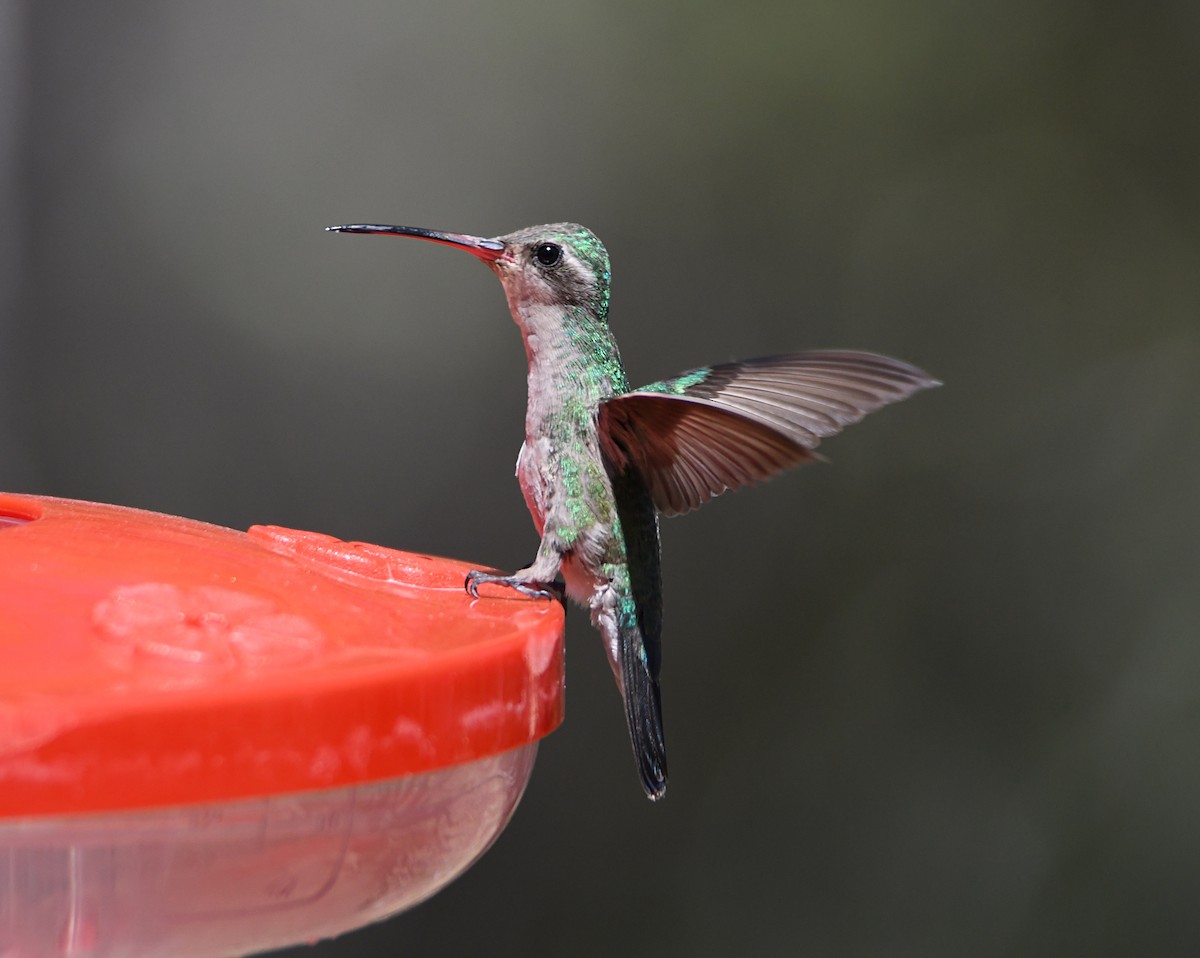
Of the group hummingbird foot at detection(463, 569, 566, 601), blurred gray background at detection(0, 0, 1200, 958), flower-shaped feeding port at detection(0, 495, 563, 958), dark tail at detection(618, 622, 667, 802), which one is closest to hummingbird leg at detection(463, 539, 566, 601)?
hummingbird foot at detection(463, 569, 566, 601)

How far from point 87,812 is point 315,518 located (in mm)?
3402

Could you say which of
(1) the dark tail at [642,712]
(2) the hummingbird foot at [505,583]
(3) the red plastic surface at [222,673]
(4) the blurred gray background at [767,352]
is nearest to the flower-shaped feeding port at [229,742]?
(3) the red plastic surface at [222,673]

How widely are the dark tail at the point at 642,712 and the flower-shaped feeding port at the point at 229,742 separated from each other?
2.55ft

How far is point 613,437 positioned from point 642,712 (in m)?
0.41

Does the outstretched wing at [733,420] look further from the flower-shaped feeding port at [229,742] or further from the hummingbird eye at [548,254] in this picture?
the flower-shaped feeding port at [229,742]

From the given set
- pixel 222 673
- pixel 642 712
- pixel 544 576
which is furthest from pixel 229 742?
pixel 642 712

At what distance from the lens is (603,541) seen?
1938mm

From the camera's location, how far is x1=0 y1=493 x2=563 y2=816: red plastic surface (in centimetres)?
79

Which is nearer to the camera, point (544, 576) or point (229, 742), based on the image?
point (229, 742)

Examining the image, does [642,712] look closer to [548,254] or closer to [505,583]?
[505,583]

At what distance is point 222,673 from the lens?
0.89 m

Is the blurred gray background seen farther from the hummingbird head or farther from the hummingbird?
the hummingbird head

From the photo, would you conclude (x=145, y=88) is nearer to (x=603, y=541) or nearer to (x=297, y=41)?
(x=297, y=41)

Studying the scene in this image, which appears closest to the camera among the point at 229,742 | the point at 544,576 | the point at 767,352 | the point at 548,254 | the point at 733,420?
the point at 229,742
